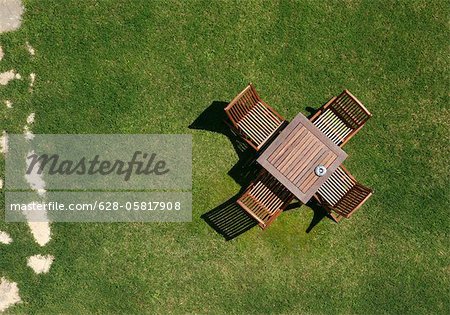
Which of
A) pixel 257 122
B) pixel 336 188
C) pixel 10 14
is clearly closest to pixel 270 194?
pixel 336 188

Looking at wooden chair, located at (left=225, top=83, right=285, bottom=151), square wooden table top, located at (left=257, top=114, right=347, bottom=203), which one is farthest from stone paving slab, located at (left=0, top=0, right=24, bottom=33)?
square wooden table top, located at (left=257, top=114, right=347, bottom=203)

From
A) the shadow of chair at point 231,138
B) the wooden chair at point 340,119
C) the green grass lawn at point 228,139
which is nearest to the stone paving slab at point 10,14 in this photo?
the green grass lawn at point 228,139

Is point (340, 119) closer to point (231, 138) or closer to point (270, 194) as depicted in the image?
point (270, 194)

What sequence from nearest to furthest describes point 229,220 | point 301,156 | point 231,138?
point 301,156, point 229,220, point 231,138

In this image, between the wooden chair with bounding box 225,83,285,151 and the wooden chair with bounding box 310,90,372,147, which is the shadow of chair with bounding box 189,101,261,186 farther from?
the wooden chair with bounding box 310,90,372,147

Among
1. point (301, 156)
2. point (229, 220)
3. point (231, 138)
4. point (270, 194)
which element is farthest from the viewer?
point (231, 138)

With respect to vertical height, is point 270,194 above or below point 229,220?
above

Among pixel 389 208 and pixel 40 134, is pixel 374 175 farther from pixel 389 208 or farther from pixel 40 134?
pixel 40 134

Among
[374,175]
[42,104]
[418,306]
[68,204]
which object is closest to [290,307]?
[418,306]
